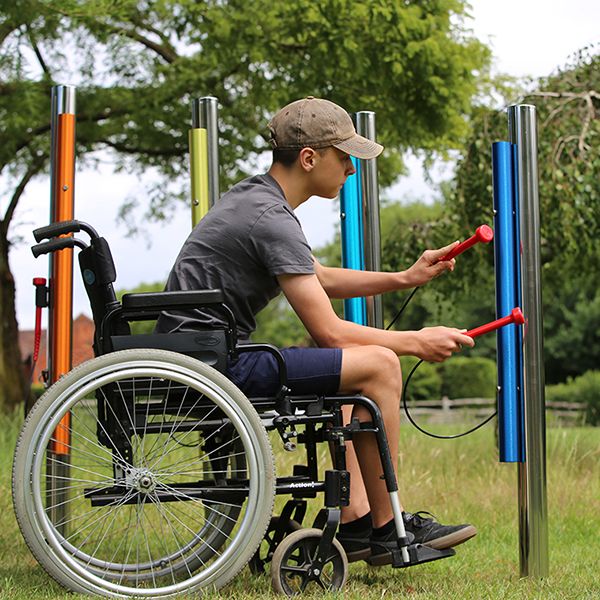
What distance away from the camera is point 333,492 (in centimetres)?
265

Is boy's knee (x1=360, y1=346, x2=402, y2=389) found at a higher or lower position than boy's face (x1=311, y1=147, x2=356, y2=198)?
lower

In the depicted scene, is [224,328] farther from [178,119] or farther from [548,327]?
[548,327]

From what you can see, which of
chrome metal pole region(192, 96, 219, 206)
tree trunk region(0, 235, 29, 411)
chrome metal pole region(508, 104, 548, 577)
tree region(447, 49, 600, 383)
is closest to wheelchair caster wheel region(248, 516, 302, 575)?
chrome metal pole region(508, 104, 548, 577)

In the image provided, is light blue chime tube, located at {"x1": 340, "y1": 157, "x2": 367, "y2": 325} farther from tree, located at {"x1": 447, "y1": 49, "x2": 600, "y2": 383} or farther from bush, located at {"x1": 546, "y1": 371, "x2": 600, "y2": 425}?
bush, located at {"x1": 546, "y1": 371, "x2": 600, "y2": 425}

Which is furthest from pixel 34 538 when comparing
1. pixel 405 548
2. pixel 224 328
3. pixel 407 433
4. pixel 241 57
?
pixel 241 57

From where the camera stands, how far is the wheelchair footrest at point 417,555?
2686 mm

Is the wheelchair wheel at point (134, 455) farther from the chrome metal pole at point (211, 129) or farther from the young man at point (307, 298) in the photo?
the chrome metal pole at point (211, 129)

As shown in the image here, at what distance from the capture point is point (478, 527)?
14.4 feet

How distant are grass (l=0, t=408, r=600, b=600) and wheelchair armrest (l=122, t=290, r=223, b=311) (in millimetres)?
709

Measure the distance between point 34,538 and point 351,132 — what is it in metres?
1.35

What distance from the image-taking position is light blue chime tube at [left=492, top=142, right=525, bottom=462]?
3.06 m

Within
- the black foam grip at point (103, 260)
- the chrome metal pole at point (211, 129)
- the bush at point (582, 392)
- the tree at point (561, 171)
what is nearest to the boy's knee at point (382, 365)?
the black foam grip at point (103, 260)

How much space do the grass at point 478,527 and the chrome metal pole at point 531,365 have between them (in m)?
0.13

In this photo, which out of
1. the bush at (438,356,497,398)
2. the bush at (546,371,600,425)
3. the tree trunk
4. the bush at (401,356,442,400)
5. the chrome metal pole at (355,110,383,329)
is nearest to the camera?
the chrome metal pole at (355,110,383,329)
